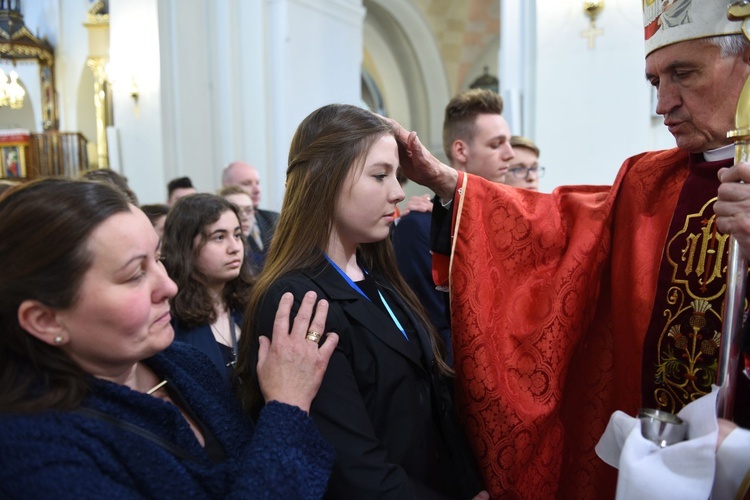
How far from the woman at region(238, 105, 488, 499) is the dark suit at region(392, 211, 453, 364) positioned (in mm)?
873

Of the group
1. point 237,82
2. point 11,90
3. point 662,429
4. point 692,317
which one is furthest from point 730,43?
point 11,90

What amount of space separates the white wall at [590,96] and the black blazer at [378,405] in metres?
3.73

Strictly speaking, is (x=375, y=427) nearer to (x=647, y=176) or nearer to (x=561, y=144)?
(x=647, y=176)

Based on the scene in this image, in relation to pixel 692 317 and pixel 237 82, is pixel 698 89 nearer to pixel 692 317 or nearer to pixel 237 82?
pixel 692 317

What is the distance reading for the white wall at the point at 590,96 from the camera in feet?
16.2

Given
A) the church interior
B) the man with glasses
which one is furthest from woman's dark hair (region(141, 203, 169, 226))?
the church interior

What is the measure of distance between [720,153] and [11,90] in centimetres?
1080

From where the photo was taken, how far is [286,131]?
6547 mm

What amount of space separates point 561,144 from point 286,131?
2.76 metres

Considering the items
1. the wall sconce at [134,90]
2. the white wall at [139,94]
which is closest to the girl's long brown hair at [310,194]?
the white wall at [139,94]

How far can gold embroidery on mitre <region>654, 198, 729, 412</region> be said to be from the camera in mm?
1828

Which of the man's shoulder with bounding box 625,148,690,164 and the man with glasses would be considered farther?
the man with glasses

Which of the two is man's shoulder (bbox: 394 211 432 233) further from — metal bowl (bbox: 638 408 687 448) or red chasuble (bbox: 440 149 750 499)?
metal bowl (bbox: 638 408 687 448)

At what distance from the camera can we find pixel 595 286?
2092 millimetres
